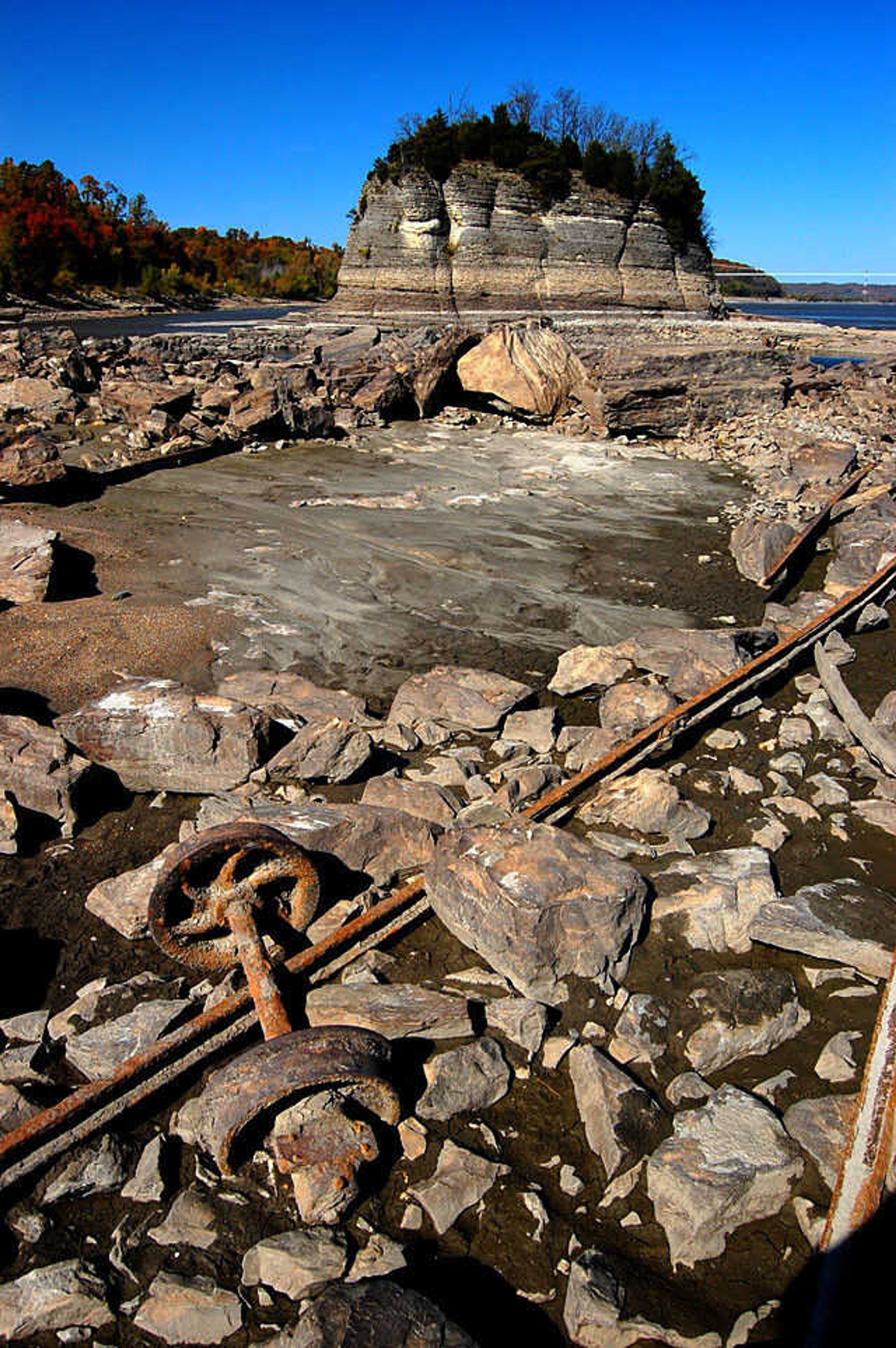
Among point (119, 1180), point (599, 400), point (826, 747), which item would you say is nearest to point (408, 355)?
point (599, 400)

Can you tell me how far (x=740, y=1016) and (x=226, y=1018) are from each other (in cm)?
202

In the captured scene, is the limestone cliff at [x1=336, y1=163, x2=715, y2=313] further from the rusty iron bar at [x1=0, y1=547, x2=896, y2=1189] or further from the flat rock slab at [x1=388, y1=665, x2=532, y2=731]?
the rusty iron bar at [x1=0, y1=547, x2=896, y2=1189]

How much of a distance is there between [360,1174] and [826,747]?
4.08 m

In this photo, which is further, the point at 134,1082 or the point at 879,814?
the point at 879,814

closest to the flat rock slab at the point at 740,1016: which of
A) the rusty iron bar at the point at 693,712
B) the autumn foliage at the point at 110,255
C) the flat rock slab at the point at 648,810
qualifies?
the flat rock slab at the point at 648,810

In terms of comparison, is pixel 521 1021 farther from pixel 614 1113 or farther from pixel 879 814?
pixel 879 814

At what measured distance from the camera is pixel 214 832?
3539 millimetres

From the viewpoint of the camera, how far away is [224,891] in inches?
142

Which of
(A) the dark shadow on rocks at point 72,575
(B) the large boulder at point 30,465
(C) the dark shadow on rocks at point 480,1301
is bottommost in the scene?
(C) the dark shadow on rocks at point 480,1301

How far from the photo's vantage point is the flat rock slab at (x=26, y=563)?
7062mm

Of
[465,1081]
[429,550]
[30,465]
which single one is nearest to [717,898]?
[465,1081]

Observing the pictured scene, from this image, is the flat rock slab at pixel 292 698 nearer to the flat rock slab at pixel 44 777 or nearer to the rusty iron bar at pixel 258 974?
the flat rock slab at pixel 44 777

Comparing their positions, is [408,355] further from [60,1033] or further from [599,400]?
[60,1033]

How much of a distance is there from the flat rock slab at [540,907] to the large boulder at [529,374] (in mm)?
12914
